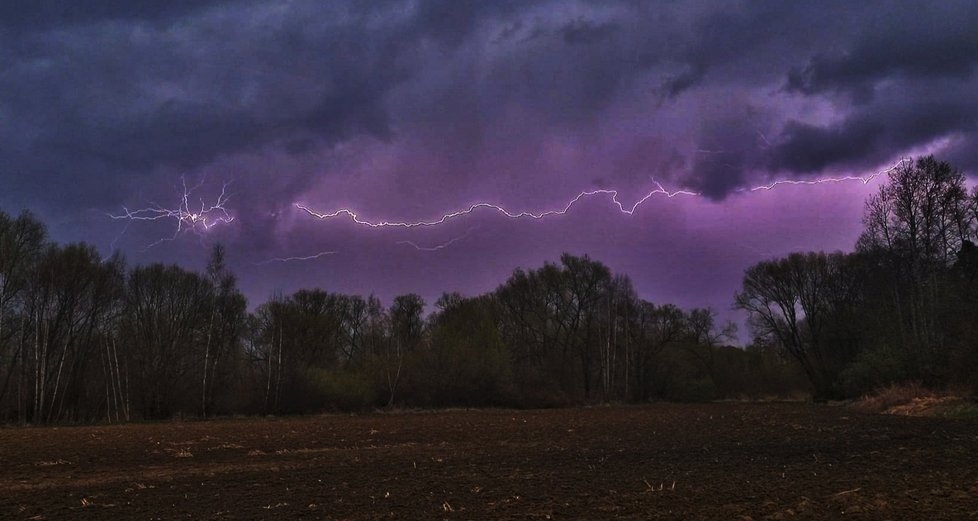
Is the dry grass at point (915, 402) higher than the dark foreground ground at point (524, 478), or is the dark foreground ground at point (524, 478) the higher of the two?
the dark foreground ground at point (524, 478)

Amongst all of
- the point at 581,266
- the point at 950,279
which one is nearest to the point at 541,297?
the point at 581,266

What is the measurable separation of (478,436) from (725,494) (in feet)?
52.8

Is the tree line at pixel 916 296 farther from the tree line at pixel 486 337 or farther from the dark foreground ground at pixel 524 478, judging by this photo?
the dark foreground ground at pixel 524 478

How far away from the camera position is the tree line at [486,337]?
131 feet

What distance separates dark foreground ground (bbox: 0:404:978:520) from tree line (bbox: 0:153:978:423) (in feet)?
66.4

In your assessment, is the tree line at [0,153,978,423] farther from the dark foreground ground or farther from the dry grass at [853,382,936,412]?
the dark foreground ground

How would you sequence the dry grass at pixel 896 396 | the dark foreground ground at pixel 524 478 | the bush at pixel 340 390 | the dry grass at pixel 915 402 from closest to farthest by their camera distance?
the dark foreground ground at pixel 524 478
the dry grass at pixel 915 402
the dry grass at pixel 896 396
the bush at pixel 340 390

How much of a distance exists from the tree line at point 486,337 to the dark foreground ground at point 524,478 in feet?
66.4

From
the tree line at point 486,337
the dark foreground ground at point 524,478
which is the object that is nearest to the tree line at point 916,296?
the tree line at point 486,337

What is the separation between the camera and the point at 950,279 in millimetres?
37875

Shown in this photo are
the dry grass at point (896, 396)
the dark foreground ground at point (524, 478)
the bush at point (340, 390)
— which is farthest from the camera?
the bush at point (340, 390)

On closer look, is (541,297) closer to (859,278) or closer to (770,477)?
(859,278)

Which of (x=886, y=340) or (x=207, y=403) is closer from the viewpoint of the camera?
(x=886, y=340)

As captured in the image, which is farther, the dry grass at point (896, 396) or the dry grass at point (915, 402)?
the dry grass at point (896, 396)
